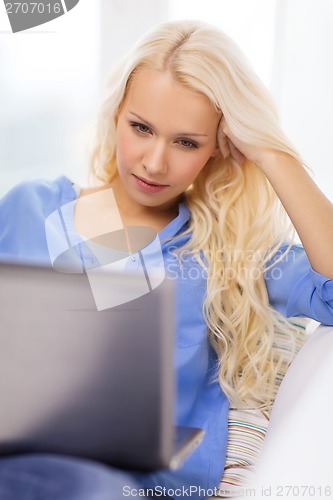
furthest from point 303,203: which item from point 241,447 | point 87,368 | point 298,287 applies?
point 87,368

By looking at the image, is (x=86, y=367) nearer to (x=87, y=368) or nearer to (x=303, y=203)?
(x=87, y=368)

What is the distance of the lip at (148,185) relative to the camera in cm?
140

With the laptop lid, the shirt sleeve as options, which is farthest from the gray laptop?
the shirt sleeve

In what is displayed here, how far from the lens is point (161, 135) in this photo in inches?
52.8

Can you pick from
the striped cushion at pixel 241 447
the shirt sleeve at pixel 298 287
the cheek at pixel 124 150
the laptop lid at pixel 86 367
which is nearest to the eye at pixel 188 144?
the cheek at pixel 124 150

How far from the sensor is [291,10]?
7.04 ft

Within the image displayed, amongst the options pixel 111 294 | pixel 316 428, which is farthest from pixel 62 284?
pixel 316 428

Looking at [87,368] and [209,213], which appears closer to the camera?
[87,368]

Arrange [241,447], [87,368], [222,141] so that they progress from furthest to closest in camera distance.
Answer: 1. [222,141]
2. [241,447]
3. [87,368]

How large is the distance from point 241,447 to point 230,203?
542 mm

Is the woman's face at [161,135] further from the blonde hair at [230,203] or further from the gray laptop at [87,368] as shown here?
the gray laptop at [87,368]

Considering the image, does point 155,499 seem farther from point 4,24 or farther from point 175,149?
point 4,24

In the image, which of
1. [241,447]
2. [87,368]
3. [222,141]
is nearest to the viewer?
[87,368]

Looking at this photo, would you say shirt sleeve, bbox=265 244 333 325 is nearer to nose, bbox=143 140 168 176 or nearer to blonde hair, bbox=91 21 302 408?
blonde hair, bbox=91 21 302 408
